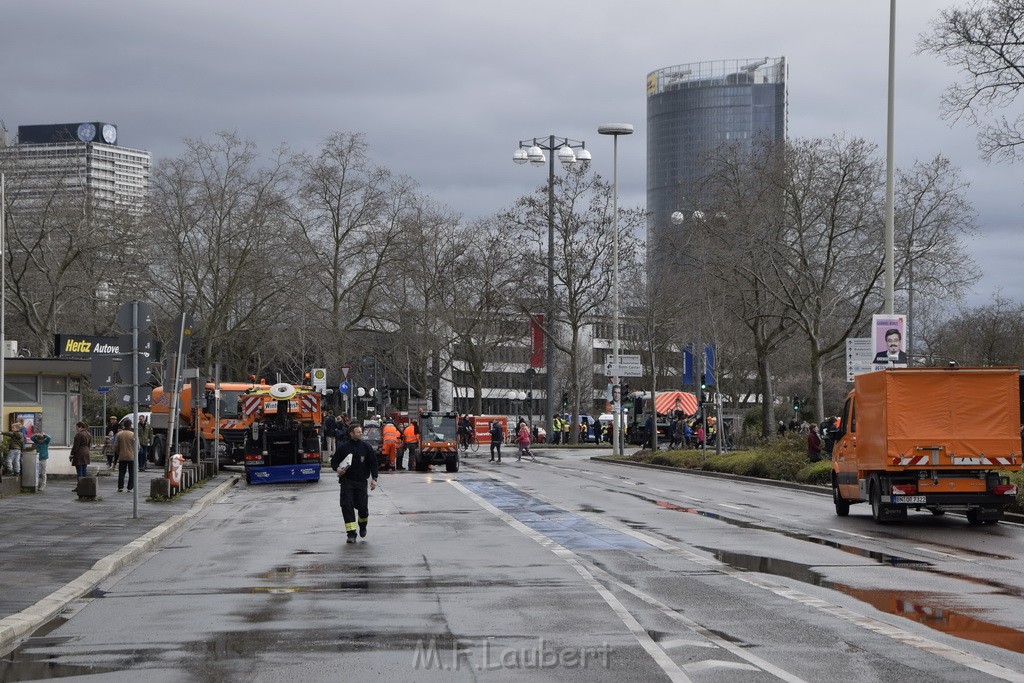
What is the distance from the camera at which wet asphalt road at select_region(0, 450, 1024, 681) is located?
9.52 m

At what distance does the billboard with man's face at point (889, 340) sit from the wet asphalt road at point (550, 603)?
538cm

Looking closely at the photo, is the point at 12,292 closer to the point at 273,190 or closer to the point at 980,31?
the point at 273,190

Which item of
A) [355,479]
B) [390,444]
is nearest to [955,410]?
[355,479]

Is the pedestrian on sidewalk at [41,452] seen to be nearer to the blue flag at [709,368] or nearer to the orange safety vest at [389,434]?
the orange safety vest at [389,434]

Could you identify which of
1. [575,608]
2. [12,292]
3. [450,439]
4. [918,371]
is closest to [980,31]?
[918,371]

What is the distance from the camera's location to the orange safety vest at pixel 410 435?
48938 millimetres

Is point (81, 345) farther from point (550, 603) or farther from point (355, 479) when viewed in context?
point (550, 603)

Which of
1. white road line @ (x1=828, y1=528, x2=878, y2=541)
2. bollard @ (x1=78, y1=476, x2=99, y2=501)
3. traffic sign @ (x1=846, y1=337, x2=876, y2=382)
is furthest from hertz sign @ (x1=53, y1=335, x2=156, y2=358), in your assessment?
white road line @ (x1=828, y1=528, x2=878, y2=541)

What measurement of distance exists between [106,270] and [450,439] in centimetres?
1683

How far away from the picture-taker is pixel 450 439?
156 ft

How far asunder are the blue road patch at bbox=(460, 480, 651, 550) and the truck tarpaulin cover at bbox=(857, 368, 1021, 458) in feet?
18.0

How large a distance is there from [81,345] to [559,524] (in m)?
27.2

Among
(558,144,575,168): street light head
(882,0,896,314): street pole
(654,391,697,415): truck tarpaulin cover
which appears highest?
(558,144,575,168): street light head

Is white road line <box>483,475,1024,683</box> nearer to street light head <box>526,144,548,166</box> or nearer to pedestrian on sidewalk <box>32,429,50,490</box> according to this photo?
pedestrian on sidewalk <box>32,429,50,490</box>
